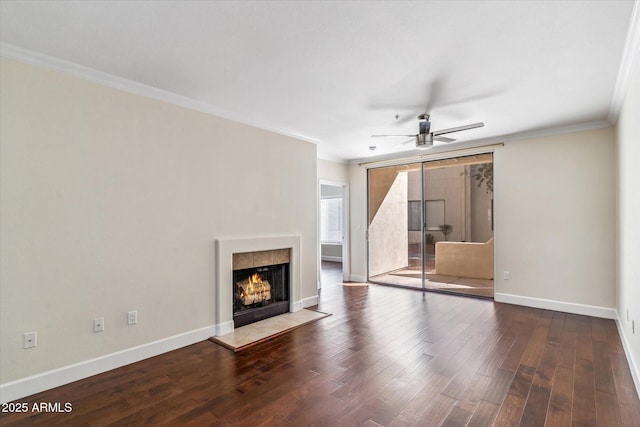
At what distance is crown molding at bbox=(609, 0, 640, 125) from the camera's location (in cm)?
210

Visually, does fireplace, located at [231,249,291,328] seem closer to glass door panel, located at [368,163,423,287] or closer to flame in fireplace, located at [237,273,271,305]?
flame in fireplace, located at [237,273,271,305]

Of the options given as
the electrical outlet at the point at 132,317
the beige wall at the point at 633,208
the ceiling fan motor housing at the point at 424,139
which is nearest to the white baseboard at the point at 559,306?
the beige wall at the point at 633,208

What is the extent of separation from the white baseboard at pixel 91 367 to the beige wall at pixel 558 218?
15.2 ft

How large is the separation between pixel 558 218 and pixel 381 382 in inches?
149

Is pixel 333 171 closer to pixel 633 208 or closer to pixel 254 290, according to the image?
pixel 254 290

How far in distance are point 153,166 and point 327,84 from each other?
1.93m

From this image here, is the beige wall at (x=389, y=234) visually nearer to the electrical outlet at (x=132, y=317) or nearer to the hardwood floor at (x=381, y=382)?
the hardwood floor at (x=381, y=382)

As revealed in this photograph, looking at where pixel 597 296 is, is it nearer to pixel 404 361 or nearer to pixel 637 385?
pixel 637 385

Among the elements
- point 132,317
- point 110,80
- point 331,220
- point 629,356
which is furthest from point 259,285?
point 331,220

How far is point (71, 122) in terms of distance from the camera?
2715 millimetres

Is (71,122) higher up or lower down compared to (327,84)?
lower down

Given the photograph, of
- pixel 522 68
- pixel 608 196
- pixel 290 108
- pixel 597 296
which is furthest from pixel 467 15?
pixel 597 296

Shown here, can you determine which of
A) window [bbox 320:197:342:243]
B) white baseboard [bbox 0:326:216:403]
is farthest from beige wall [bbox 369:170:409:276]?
white baseboard [bbox 0:326:216:403]

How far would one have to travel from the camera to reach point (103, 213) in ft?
9.42
